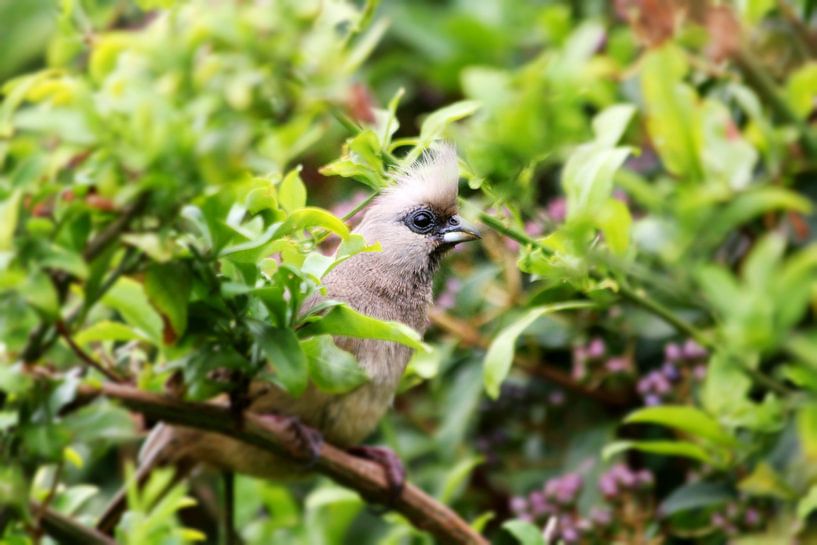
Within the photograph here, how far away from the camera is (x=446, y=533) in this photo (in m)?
2.79

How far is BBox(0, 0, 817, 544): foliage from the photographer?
2002 millimetres

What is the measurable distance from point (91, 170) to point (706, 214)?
1.84 m

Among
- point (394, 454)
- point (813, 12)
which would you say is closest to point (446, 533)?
point (394, 454)

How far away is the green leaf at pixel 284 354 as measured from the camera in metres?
2.08

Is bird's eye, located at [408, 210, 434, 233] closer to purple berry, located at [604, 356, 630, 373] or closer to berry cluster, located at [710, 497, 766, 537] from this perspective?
purple berry, located at [604, 356, 630, 373]

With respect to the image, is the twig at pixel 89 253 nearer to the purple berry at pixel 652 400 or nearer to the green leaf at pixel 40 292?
the green leaf at pixel 40 292

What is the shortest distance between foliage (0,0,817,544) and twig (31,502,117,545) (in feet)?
0.24

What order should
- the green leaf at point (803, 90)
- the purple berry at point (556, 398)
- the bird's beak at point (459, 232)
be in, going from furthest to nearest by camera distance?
the purple berry at point (556, 398)
the green leaf at point (803, 90)
the bird's beak at point (459, 232)

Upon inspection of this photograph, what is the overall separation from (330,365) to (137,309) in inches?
18.5

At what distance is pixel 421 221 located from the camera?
2961 mm

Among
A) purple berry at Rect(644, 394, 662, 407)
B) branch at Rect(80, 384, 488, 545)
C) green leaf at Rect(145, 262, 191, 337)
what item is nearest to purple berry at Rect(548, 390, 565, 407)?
purple berry at Rect(644, 394, 662, 407)

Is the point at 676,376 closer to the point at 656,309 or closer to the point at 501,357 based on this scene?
the point at 656,309

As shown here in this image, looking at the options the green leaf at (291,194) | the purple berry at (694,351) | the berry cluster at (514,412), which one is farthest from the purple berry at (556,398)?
the green leaf at (291,194)

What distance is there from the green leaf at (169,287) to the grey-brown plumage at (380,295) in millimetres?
540
